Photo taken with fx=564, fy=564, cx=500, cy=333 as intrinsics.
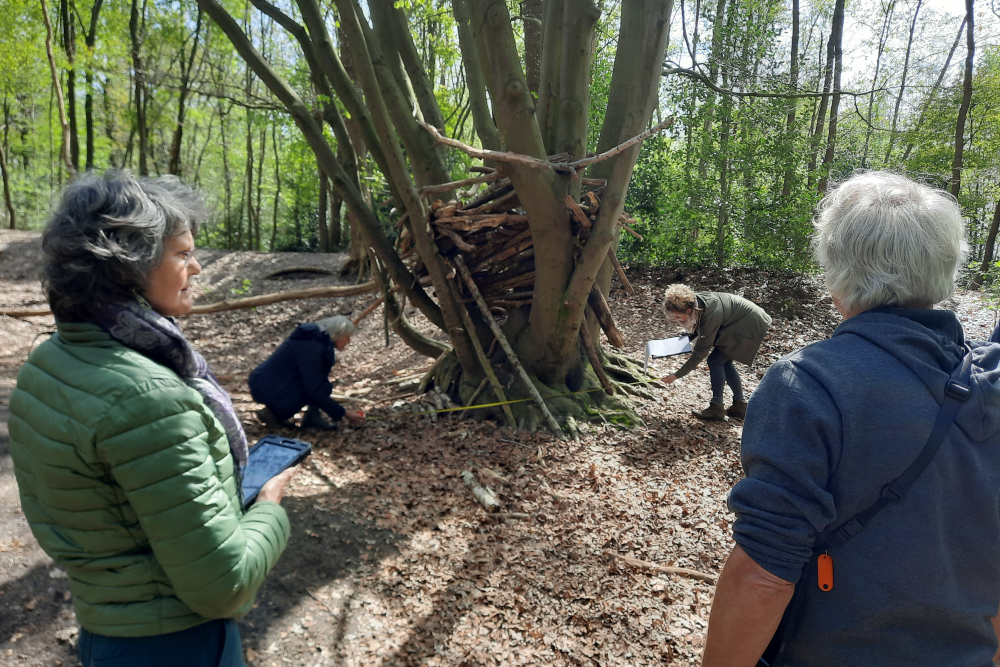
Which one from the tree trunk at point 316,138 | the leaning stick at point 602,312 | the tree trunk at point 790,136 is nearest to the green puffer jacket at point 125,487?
the tree trunk at point 316,138

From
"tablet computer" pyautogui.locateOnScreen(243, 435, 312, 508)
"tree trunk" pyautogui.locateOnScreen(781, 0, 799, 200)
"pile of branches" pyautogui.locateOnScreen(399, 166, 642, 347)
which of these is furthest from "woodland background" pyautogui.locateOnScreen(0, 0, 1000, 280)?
"tablet computer" pyautogui.locateOnScreen(243, 435, 312, 508)

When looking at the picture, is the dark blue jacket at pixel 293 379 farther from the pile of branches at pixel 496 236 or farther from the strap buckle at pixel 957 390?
the strap buckle at pixel 957 390

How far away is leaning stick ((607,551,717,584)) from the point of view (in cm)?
348

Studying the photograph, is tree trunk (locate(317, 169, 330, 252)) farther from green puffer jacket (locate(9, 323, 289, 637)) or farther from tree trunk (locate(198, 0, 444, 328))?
green puffer jacket (locate(9, 323, 289, 637))

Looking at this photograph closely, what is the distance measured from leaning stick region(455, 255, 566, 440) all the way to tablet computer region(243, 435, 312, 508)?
361cm

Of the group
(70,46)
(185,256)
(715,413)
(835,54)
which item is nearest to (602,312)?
(715,413)

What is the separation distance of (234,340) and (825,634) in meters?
10.4

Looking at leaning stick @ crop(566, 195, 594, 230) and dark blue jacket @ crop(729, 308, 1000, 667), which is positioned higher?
leaning stick @ crop(566, 195, 594, 230)

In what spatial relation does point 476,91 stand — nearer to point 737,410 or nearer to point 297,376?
point 297,376

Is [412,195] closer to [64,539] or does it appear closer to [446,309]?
[446,309]

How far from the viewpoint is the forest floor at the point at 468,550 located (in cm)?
286

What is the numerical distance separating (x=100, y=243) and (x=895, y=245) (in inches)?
72.9

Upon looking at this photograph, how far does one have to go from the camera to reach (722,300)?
610 cm

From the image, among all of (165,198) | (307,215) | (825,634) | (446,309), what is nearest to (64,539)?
(165,198)
